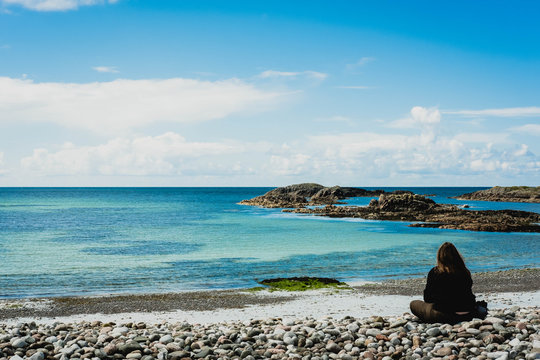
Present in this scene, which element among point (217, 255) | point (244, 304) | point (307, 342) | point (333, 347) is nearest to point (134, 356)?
point (307, 342)

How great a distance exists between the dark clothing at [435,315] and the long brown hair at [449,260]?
3.06 feet

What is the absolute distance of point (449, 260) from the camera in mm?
9898

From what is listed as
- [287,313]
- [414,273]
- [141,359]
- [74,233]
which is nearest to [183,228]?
[74,233]

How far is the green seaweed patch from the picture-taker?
20708 millimetres

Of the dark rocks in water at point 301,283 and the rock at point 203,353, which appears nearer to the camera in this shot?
the rock at point 203,353

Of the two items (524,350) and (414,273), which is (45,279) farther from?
(524,350)

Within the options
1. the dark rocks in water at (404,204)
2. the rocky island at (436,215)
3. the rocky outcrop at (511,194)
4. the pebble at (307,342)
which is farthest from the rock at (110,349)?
the rocky outcrop at (511,194)

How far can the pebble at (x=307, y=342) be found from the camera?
8.68 m

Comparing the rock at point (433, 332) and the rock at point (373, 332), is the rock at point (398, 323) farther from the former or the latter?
the rock at point (433, 332)

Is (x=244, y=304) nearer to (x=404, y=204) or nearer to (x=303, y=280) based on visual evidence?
(x=303, y=280)

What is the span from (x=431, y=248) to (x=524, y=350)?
90.7 feet

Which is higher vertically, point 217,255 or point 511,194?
point 511,194

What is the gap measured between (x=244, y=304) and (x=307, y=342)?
8271 millimetres

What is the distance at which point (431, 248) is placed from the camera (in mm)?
34906
